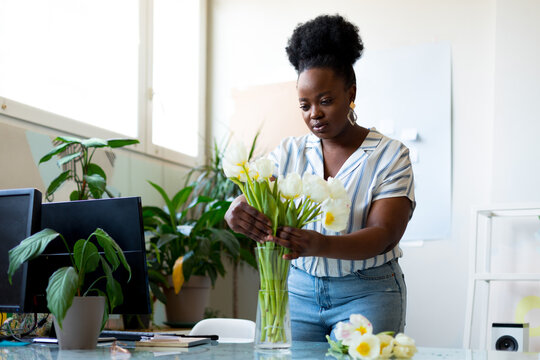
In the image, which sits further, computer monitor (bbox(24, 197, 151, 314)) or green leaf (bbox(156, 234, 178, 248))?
green leaf (bbox(156, 234, 178, 248))

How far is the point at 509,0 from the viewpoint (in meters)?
3.33

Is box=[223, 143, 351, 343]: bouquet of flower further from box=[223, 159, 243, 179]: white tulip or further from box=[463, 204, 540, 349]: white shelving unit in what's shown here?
box=[463, 204, 540, 349]: white shelving unit

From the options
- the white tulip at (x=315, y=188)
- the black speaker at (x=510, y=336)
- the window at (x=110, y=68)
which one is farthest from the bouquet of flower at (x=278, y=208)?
Result: the black speaker at (x=510, y=336)

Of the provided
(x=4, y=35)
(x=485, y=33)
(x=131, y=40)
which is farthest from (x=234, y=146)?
(x=485, y=33)

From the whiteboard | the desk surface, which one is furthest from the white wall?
the desk surface

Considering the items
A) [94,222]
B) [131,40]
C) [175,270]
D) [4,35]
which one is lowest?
[175,270]

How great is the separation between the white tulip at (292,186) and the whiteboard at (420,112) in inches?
94.0

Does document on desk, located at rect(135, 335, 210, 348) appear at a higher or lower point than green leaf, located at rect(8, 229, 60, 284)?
lower

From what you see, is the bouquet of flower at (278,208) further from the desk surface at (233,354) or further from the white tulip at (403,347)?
the white tulip at (403,347)

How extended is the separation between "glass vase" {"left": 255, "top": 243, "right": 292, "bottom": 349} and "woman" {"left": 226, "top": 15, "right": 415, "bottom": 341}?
208 millimetres

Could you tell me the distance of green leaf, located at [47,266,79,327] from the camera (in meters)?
1.21

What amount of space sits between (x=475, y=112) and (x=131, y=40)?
1958mm

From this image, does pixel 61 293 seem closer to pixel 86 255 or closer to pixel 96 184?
pixel 86 255

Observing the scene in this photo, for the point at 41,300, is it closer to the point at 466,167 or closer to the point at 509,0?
the point at 466,167
